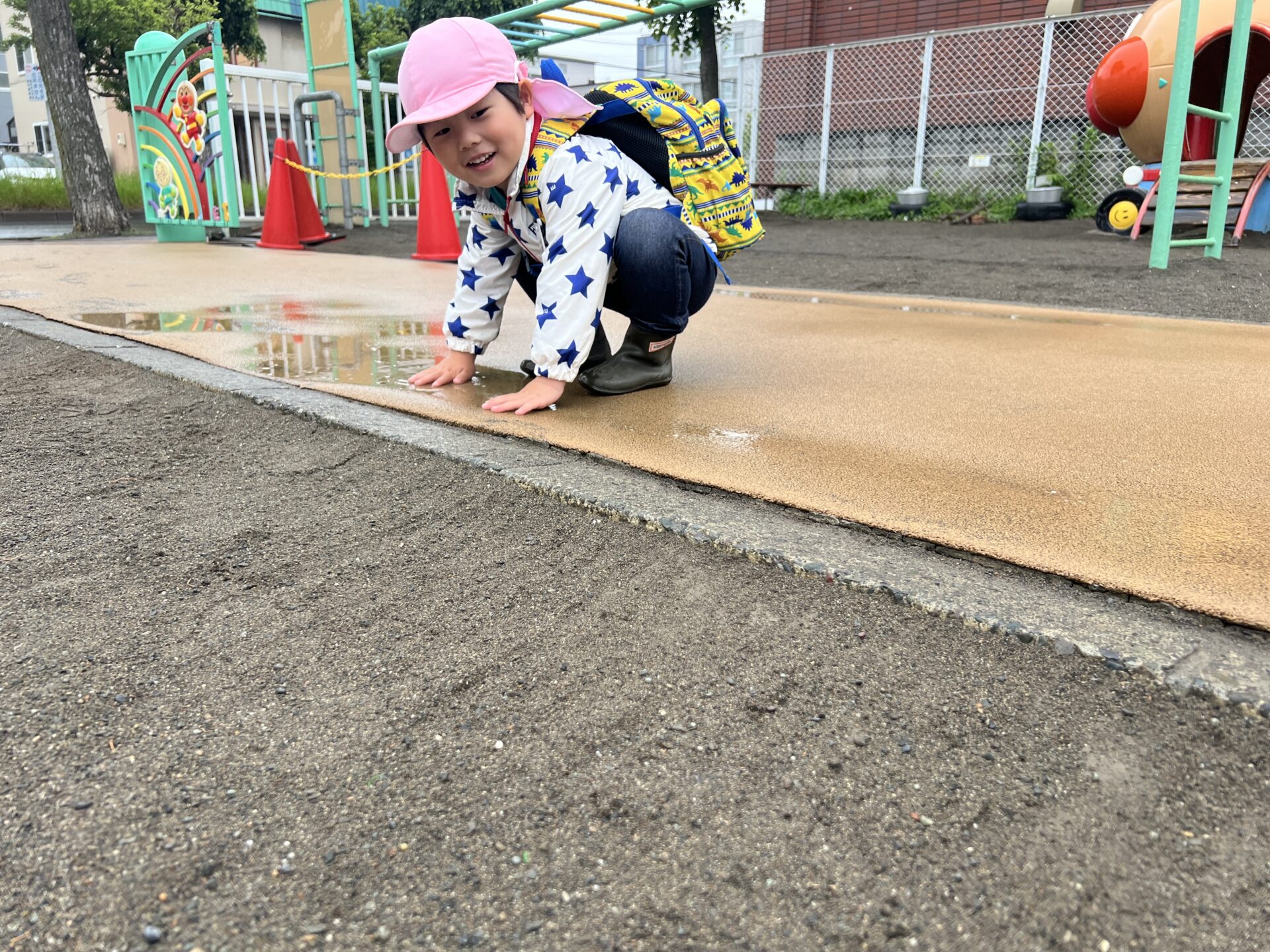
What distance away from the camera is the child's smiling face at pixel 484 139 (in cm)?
192

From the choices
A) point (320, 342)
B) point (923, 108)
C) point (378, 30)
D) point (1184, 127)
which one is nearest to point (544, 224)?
point (320, 342)

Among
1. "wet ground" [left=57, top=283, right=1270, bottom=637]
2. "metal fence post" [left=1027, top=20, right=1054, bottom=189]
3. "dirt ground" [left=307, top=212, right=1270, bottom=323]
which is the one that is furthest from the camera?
"metal fence post" [left=1027, top=20, right=1054, bottom=189]

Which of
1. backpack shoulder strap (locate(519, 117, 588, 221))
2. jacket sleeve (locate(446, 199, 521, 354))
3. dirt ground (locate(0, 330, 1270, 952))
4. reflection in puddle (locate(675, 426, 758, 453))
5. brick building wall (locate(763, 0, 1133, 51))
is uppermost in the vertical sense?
brick building wall (locate(763, 0, 1133, 51))

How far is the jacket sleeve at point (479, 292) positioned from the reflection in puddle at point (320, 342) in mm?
123

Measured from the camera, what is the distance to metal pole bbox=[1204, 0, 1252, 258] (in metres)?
4.90

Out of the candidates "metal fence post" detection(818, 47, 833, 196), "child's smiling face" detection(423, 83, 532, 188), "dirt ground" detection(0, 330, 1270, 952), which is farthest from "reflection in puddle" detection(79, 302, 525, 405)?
"metal fence post" detection(818, 47, 833, 196)

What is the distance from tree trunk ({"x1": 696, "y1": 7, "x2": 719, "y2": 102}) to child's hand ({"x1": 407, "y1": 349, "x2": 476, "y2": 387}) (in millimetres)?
9129

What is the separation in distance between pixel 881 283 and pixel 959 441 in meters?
3.06

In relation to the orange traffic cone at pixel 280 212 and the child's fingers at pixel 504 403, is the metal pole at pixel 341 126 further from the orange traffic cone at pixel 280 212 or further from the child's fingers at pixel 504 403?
the child's fingers at pixel 504 403

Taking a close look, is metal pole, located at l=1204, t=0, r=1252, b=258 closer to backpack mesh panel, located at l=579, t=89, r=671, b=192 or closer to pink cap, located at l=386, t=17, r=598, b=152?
backpack mesh panel, located at l=579, t=89, r=671, b=192

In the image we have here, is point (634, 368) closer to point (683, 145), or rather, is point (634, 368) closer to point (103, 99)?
point (683, 145)

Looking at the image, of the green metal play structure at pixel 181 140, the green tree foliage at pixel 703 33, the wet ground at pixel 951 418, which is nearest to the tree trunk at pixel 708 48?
the green tree foliage at pixel 703 33

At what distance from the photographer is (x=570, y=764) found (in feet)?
2.95

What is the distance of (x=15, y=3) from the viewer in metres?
21.4
